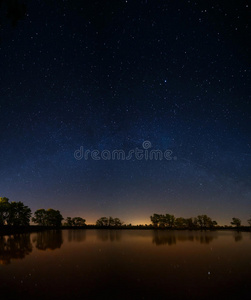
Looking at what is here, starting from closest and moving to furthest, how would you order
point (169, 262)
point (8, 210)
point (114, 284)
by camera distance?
point (114, 284) → point (169, 262) → point (8, 210)

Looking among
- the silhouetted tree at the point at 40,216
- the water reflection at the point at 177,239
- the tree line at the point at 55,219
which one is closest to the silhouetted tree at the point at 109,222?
the tree line at the point at 55,219

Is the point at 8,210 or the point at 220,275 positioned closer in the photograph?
the point at 220,275

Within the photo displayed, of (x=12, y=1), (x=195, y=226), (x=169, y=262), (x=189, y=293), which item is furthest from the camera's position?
(x=195, y=226)

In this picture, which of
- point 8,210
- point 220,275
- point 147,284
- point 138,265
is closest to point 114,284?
point 147,284

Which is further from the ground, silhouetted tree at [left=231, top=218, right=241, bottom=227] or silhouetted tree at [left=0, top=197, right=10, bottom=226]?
silhouetted tree at [left=0, top=197, right=10, bottom=226]

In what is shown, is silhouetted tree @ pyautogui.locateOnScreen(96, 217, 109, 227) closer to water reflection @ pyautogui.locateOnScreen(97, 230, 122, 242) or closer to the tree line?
the tree line

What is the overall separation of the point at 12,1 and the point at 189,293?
1063 cm

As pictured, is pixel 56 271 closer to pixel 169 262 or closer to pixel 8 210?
pixel 169 262

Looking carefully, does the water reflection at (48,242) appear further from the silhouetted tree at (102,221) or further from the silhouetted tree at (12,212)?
the silhouetted tree at (102,221)

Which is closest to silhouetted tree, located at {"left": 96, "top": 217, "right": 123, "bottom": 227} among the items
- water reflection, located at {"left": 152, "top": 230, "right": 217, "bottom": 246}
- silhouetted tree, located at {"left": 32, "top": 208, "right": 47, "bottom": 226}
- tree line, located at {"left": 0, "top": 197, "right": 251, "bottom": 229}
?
tree line, located at {"left": 0, "top": 197, "right": 251, "bottom": 229}

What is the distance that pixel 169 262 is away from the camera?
13633 millimetres

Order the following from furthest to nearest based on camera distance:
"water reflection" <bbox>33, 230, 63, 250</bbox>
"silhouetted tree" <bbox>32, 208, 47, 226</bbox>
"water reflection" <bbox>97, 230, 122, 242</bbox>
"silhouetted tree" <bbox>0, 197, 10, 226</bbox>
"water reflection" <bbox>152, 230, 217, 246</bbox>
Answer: "silhouetted tree" <bbox>32, 208, 47, 226</bbox> < "silhouetted tree" <bbox>0, 197, 10, 226</bbox> < "water reflection" <bbox>97, 230, 122, 242</bbox> < "water reflection" <bbox>152, 230, 217, 246</bbox> < "water reflection" <bbox>33, 230, 63, 250</bbox>

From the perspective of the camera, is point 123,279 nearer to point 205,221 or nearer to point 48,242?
point 48,242

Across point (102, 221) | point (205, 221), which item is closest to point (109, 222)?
point (102, 221)
